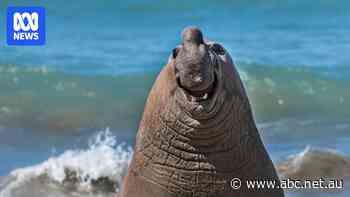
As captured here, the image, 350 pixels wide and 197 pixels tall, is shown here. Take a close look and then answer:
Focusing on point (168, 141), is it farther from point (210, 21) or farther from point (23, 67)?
point (210, 21)

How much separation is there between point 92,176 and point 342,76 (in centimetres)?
670

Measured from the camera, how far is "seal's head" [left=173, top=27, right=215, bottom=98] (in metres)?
3.95

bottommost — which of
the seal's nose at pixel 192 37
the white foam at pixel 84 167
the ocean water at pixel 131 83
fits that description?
the seal's nose at pixel 192 37

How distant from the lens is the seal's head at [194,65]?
395cm

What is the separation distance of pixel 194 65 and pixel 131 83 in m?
10.5

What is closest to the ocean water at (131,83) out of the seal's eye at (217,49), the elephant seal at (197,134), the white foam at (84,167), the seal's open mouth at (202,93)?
the white foam at (84,167)

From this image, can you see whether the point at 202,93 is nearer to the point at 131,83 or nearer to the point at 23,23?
the point at 23,23

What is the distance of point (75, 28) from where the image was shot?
18422mm

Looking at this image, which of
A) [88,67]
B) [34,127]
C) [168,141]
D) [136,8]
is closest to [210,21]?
[136,8]

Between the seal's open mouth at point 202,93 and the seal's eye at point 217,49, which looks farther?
the seal's eye at point 217,49

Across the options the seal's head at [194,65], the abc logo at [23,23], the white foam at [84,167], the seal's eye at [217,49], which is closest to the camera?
the seal's head at [194,65]

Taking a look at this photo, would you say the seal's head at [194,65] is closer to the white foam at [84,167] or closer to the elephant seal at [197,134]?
the elephant seal at [197,134]

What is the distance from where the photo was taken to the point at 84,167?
30.8 feet

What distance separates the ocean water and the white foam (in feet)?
0.06
